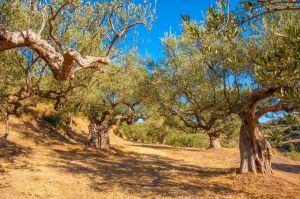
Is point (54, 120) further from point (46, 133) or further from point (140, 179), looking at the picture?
point (140, 179)

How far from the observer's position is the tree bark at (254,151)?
17.0 meters

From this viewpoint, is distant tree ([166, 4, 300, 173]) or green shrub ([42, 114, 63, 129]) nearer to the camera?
distant tree ([166, 4, 300, 173])

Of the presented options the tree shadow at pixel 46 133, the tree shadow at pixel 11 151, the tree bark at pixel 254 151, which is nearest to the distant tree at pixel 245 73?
the tree bark at pixel 254 151

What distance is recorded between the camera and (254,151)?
56.3 feet

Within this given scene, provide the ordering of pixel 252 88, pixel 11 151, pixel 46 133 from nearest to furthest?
pixel 252 88, pixel 11 151, pixel 46 133

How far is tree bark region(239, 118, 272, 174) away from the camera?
17031 mm

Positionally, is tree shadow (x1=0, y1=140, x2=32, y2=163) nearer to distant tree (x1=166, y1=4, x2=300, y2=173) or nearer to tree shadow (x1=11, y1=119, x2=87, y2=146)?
tree shadow (x1=11, y1=119, x2=87, y2=146)

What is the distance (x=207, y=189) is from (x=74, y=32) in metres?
11.3

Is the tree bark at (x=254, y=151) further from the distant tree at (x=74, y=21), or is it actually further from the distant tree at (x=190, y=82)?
the distant tree at (x=74, y=21)

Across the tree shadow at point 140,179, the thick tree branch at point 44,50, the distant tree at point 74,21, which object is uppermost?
the distant tree at point 74,21

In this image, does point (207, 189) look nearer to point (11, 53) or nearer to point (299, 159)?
point (11, 53)

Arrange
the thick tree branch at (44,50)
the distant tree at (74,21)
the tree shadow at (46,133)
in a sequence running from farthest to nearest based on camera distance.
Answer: the tree shadow at (46,133), the distant tree at (74,21), the thick tree branch at (44,50)

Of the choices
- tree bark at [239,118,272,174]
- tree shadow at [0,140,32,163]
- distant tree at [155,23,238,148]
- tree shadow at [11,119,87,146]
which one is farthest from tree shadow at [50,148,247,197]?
tree shadow at [11,119,87,146]

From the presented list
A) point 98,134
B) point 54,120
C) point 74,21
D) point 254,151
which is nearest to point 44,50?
point 74,21
